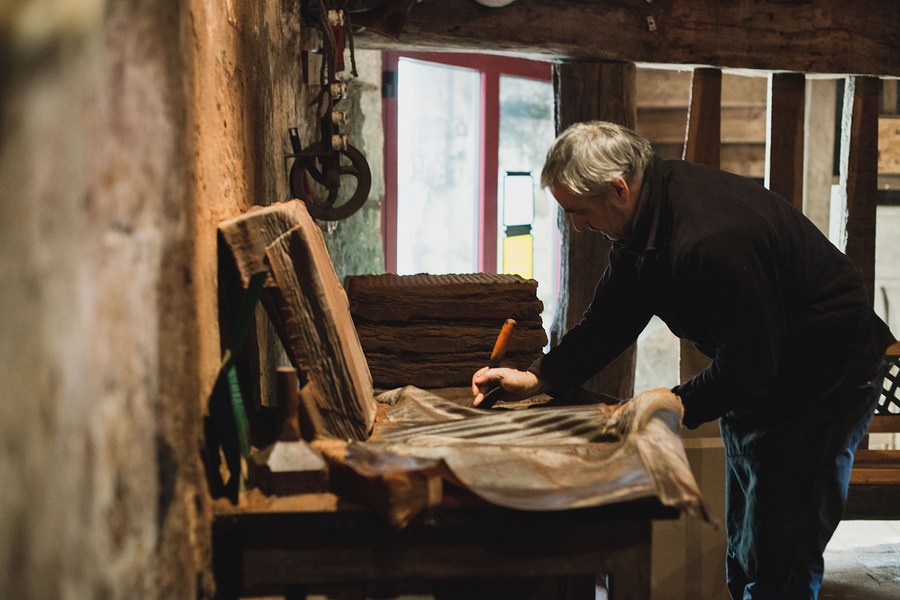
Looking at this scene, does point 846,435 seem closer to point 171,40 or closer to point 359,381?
point 359,381

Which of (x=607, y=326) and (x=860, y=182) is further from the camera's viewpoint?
(x=860, y=182)

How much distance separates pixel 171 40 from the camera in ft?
4.90

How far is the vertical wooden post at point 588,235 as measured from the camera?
4398 millimetres

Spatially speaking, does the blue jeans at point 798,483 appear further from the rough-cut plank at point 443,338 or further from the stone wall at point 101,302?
the stone wall at point 101,302

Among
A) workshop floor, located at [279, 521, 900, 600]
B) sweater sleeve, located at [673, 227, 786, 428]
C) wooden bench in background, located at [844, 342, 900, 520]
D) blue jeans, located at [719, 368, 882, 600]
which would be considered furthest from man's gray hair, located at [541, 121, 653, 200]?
workshop floor, located at [279, 521, 900, 600]

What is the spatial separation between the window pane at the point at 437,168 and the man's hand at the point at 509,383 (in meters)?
3.85

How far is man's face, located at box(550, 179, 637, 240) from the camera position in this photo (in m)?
2.43

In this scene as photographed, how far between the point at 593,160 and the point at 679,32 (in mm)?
2272

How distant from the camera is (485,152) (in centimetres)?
678

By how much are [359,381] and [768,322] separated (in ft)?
3.10

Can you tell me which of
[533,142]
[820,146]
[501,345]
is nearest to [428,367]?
[501,345]

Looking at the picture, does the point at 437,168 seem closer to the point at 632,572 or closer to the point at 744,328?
the point at 744,328

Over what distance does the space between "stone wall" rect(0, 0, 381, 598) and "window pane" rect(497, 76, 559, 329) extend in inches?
206

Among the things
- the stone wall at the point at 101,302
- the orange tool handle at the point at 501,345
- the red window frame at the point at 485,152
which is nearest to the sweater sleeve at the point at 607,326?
the orange tool handle at the point at 501,345
